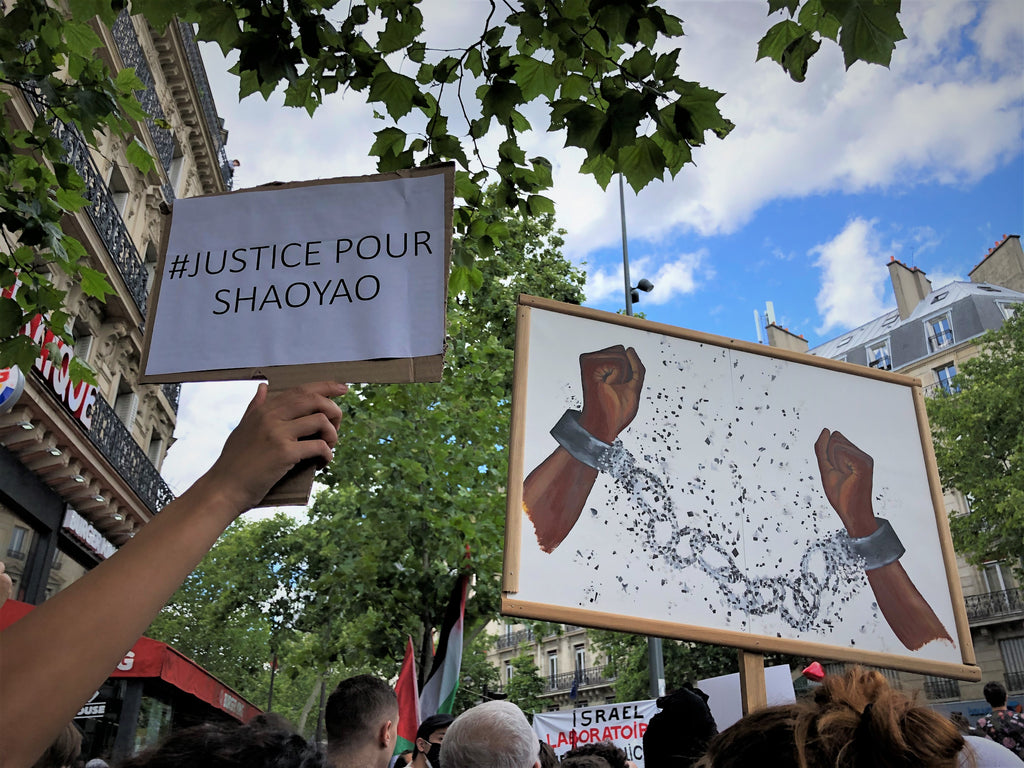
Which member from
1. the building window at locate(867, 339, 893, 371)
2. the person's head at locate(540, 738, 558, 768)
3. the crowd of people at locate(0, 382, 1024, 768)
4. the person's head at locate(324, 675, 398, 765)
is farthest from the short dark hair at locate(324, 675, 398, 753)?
the building window at locate(867, 339, 893, 371)

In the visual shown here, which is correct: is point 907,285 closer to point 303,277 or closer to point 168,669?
point 168,669

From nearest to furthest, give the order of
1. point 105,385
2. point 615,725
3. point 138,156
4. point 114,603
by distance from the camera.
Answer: point 114,603 → point 138,156 → point 615,725 → point 105,385

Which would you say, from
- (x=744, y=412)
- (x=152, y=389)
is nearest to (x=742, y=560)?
(x=744, y=412)

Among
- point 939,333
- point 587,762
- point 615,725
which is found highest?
point 939,333

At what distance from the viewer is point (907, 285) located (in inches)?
1704

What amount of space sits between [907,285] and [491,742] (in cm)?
4558

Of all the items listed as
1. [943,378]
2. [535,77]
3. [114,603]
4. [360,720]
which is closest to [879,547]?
[360,720]

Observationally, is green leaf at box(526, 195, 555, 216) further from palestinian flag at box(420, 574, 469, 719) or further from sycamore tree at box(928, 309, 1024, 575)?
sycamore tree at box(928, 309, 1024, 575)

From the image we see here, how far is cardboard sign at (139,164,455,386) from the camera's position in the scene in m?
1.92

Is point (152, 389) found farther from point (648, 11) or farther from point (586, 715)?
point (648, 11)

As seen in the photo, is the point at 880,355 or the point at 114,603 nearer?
the point at 114,603

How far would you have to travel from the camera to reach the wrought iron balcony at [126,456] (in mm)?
14273

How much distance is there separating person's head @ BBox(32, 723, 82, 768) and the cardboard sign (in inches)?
62.8

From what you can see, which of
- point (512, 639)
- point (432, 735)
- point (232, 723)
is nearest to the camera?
point (232, 723)
